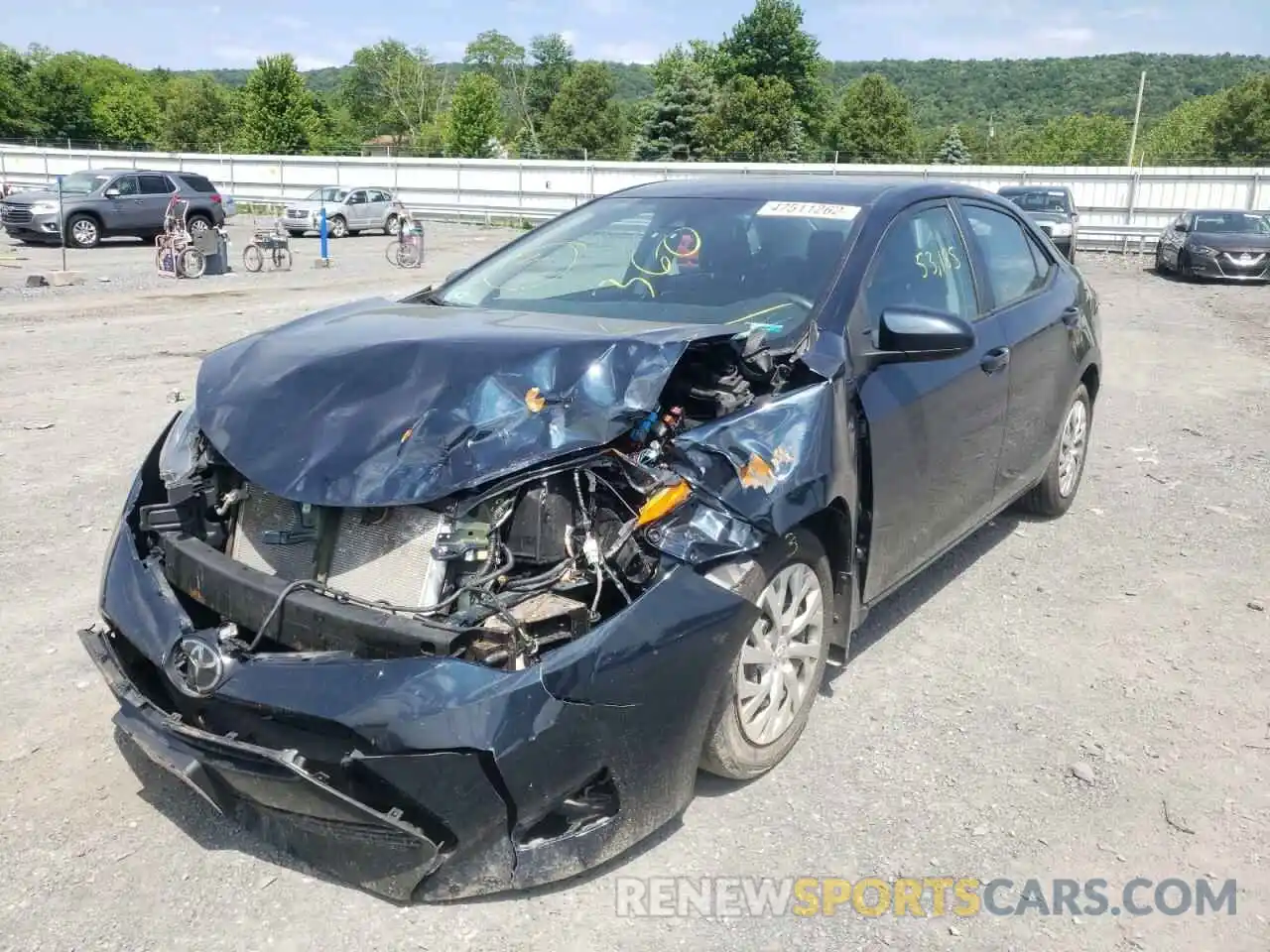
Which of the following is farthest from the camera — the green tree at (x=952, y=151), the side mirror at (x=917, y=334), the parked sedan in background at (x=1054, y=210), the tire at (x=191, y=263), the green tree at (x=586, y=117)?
the green tree at (x=952, y=151)

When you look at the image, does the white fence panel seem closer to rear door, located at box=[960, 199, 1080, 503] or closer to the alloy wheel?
rear door, located at box=[960, 199, 1080, 503]

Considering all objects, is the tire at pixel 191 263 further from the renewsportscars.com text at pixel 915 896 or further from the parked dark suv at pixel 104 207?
the renewsportscars.com text at pixel 915 896

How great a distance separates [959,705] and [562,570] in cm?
188

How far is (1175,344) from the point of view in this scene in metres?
13.4

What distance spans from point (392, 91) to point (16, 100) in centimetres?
3031

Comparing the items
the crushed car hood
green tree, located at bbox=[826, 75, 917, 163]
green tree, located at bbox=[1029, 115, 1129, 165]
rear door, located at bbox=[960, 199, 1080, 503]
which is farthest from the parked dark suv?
green tree, located at bbox=[1029, 115, 1129, 165]

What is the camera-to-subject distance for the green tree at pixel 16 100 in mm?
70438

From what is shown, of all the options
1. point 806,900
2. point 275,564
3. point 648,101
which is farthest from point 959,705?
point 648,101

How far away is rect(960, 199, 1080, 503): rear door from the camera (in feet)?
15.7

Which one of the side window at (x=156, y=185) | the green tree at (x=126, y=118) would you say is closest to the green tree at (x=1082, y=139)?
the green tree at (x=126, y=118)

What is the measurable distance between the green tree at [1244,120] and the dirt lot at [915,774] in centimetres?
6586

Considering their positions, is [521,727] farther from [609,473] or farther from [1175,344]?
[1175,344]

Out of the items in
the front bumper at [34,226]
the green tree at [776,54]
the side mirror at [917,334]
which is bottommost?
the front bumper at [34,226]

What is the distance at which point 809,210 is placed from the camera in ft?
13.9
